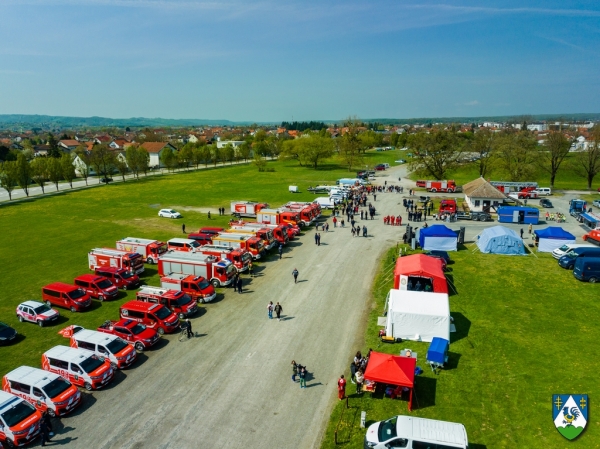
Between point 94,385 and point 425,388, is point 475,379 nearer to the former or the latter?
point 425,388

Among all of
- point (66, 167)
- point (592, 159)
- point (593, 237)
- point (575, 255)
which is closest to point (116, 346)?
point (575, 255)

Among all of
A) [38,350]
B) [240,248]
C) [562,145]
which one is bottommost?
[38,350]

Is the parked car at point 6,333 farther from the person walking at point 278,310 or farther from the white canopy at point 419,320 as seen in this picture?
the white canopy at point 419,320

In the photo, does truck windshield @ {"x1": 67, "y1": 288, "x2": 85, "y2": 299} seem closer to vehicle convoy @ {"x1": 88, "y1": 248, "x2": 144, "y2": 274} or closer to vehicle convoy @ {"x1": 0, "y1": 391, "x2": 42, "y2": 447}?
vehicle convoy @ {"x1": 88, "y1": 248, "x2": 144, "y2": 274}

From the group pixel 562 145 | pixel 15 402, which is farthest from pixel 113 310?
pixel 562 145

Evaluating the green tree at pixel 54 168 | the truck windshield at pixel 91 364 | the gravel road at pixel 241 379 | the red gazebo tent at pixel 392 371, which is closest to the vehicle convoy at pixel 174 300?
the gravel road at pixel 241 379
